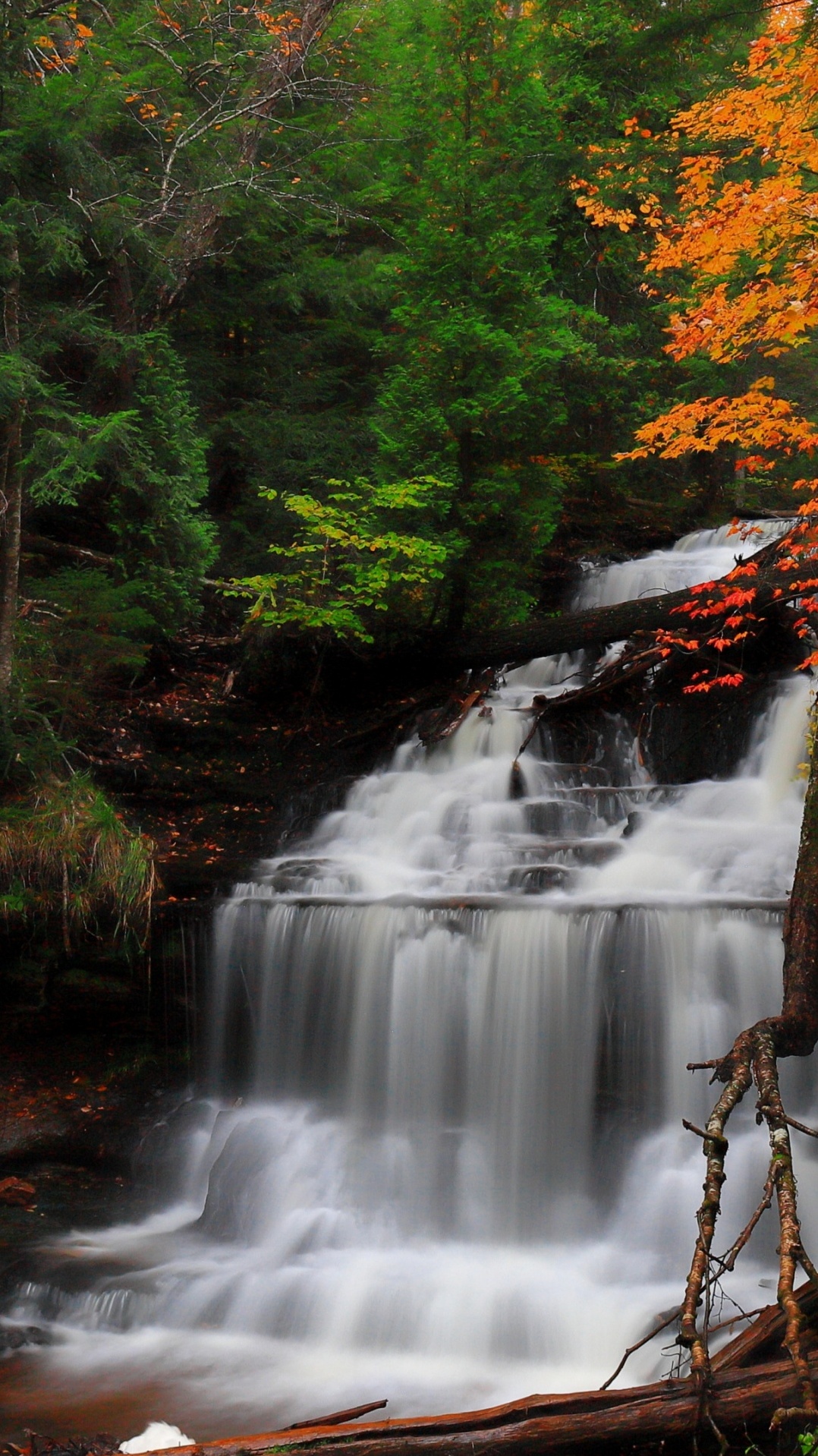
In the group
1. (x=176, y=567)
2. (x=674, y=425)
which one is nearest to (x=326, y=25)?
(x=176, y=567)

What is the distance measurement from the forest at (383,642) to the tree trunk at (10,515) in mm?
42

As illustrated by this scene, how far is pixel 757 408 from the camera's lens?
7793mm

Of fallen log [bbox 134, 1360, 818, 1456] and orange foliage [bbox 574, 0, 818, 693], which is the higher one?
orange foliage [bbox 574, 0, 818, 693]

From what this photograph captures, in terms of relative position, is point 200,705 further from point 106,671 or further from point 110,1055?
point 110,1055

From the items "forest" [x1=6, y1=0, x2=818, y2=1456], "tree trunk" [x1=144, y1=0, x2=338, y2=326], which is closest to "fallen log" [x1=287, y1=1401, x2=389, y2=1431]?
"forest" [x1=6, y1=0, x2=818, y2=1456]

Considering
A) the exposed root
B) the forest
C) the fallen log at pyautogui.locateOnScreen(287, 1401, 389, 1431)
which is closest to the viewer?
the exposed root

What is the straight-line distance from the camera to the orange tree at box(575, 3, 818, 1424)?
3.35m

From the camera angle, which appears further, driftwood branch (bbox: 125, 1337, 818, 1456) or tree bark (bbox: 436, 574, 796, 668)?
tree bark (bbox: 436, 574, 796, 668)

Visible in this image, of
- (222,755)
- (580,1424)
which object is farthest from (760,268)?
(580,1424)

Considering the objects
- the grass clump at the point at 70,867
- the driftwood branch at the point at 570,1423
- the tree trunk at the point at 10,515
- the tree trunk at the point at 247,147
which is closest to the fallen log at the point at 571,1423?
the driftwood branch at the point at 570,1423

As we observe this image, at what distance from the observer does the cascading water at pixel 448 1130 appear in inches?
213

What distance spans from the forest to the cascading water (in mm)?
41

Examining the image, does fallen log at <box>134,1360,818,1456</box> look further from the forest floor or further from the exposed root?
the forest floor

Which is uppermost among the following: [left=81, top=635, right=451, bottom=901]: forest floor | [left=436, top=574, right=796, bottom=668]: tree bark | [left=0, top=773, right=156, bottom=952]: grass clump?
[left=436, top=574, right=796, bottom=668]: tree bark
